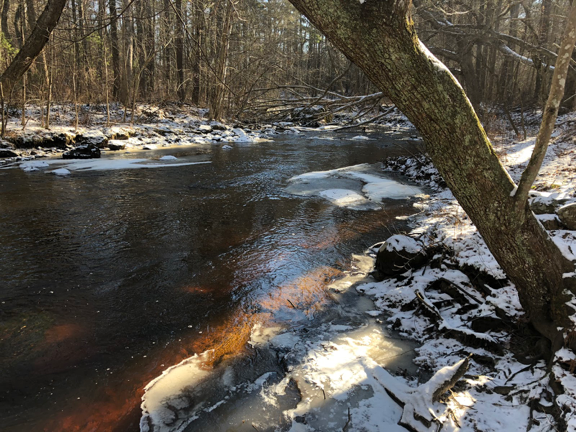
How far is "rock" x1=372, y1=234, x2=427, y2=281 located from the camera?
5.23 m

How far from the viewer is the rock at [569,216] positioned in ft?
14.0

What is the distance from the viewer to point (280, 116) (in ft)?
13.0

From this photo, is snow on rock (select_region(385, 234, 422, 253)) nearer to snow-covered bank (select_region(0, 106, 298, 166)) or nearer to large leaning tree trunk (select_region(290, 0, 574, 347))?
large leaning tree trunk (select_region(290, 0, 574, 347))

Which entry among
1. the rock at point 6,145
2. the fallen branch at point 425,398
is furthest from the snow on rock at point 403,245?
the rock at point 6,145

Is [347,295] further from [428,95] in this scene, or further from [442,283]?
[428,95]

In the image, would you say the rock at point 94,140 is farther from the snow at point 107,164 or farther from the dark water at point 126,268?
the dark water at point 126,268

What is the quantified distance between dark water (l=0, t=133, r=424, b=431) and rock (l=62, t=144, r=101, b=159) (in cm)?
301

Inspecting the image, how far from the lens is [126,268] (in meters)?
5.71

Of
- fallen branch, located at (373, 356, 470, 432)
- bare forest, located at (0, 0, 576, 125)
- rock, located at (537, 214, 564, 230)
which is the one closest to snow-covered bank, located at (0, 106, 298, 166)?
bare forest, located at (0, 0, 576, 125)

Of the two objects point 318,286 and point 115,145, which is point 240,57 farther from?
point 318,286

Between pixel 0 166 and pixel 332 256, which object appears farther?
A: pixel 0 166

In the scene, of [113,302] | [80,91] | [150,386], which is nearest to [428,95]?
[150,386]

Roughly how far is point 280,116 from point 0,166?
13181mm

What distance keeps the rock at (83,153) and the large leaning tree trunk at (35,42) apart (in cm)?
295
